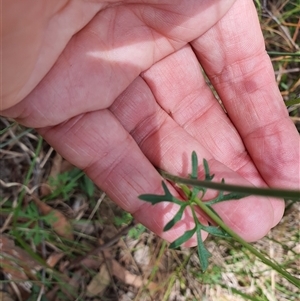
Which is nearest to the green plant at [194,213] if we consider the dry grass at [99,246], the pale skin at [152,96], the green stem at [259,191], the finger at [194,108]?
the green stem at [259,191]

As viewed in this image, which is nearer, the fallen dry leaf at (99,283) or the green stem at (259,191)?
the green stem at (259,191)

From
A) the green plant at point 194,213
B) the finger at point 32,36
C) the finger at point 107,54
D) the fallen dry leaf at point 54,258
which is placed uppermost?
the finger at point 32,36

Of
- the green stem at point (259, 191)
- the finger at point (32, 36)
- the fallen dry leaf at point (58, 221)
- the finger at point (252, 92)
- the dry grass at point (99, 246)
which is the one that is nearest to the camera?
the green stem at point (259, 191)

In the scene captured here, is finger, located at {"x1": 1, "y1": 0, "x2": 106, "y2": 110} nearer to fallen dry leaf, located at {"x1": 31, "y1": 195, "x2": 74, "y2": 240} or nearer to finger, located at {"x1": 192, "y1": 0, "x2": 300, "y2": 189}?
finger, located at {"x1": 192, "y1": 0, "x2": 300, "y2": 189}

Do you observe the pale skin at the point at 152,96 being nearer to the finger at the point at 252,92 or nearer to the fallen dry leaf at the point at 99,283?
the finger at the point at 252,92

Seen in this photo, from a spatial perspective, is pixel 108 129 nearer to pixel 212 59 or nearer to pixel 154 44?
pixel 154 44

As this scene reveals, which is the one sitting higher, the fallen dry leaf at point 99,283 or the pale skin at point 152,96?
the pale skin at point 152,96

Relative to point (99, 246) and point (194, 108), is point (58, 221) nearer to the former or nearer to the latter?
point (99, 246)
